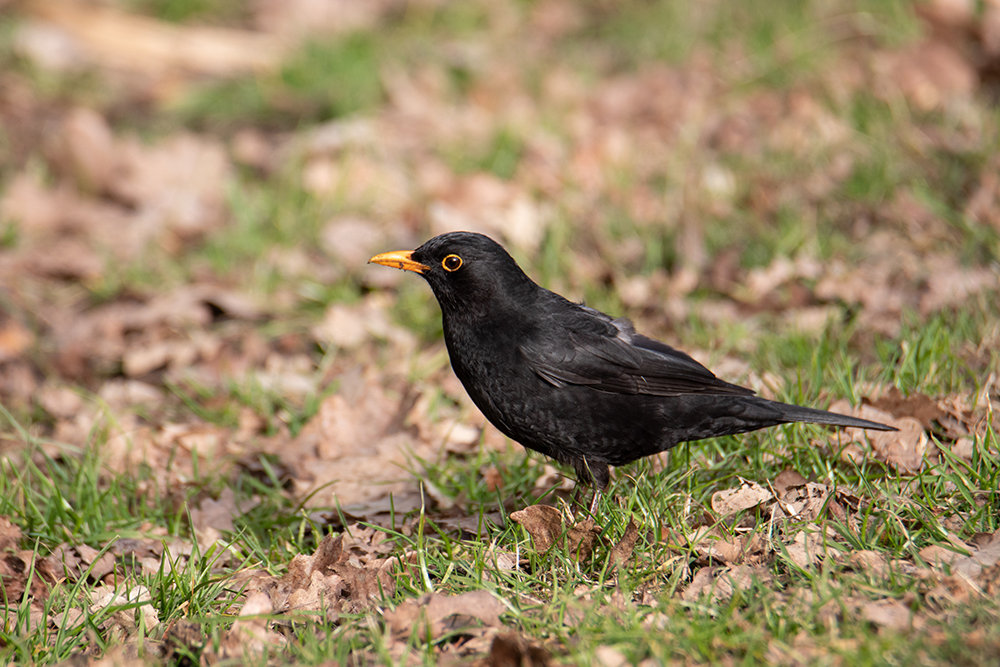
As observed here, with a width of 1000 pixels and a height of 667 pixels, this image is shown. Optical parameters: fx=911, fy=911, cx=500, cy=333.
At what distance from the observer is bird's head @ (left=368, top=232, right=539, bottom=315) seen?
392 centimetres

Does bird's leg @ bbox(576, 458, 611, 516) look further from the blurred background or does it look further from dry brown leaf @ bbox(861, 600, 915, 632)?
dry brown leaf @ bbox(861, 600, 915, 632)

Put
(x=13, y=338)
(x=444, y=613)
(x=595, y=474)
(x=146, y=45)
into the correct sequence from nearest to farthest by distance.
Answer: (x=444, y=613), (x=595, y=474), (x=13, y=338), (x=146, y=45)

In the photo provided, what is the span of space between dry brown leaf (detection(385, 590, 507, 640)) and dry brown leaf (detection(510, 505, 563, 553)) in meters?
Answer: 0.39

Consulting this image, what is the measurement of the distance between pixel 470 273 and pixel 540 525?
3.75ft

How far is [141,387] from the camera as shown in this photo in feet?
17.8

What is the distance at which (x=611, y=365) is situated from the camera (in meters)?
3.87

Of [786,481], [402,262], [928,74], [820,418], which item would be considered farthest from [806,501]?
[928,74]

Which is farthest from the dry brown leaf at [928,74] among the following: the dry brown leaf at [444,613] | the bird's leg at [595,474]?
the dry brown leaf at [444,613]

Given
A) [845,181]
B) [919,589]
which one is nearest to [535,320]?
[919,589]

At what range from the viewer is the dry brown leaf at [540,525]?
3.41m

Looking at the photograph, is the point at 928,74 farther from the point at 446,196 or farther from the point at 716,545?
the point at 716,545

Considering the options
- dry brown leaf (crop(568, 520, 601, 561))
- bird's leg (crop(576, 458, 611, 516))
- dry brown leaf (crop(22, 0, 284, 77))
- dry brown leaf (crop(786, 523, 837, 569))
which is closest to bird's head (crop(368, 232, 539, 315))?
bird's leg (crop(576, 458, 611, 516))

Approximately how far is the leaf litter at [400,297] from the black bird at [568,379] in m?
0.32

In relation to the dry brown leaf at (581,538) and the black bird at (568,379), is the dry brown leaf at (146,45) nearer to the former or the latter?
the black bird at (568,379)
